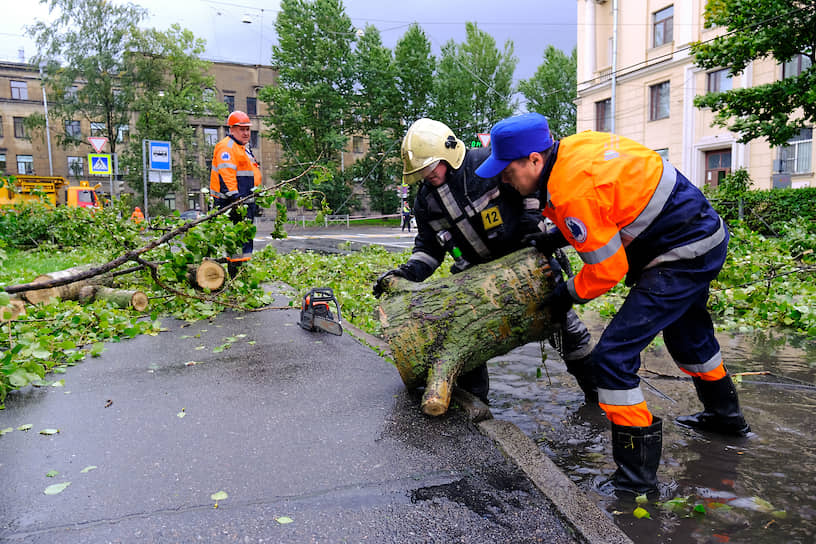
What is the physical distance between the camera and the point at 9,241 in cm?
1394

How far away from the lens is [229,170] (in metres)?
7.57

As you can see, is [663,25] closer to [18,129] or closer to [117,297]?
[117,297]

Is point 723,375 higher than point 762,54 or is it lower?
lower

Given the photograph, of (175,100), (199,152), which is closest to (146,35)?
(175,100)

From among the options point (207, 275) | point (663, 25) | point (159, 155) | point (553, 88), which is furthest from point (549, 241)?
point (553, 88)

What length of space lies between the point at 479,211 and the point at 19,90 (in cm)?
5959

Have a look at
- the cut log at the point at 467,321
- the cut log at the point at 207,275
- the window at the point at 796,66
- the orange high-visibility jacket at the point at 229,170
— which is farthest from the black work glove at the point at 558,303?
the window at the point at 796,66

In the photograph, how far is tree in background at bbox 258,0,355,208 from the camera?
40781 millimetres

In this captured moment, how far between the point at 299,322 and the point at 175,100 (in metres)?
37.3

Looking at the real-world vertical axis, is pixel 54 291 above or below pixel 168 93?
below

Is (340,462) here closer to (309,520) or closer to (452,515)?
(309,520)

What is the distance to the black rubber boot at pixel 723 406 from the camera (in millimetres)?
3129

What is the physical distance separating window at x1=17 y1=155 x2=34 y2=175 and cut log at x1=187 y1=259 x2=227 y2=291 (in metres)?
51.6

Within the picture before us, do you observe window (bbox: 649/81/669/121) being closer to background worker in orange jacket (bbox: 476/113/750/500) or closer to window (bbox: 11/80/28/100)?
Answer: background worker in orange jacket (bbox: 476/113/750/500)
